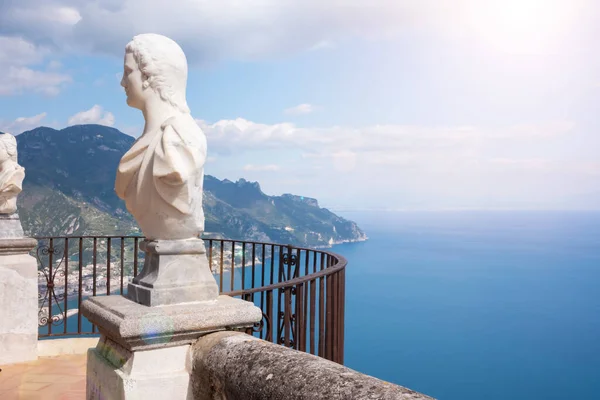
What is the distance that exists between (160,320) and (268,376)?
0.62 m

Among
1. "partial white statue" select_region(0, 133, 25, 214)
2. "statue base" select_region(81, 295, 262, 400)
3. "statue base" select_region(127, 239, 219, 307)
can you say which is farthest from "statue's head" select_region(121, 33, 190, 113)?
"partial white statue" select_region(0, 133, 25, 214)

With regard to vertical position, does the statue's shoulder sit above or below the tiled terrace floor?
above

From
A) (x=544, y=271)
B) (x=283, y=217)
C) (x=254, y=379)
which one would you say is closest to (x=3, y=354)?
(x=254, y=379)

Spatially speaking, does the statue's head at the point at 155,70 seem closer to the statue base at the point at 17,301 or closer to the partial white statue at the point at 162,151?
the partial white statue at the point at 162,151

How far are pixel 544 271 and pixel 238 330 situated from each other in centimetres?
6473

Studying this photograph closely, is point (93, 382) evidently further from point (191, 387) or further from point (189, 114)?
point (189, 114)

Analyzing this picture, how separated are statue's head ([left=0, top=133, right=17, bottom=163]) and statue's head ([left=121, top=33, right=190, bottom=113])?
11.9 ft

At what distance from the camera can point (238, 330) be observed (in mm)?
2297

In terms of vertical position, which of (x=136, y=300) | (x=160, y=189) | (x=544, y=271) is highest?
(x=160, y=189)

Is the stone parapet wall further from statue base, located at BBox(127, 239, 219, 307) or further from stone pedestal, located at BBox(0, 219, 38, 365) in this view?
stone pedestal, located at BBox(0, 219, 38, 365)

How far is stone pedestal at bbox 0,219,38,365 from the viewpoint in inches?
197

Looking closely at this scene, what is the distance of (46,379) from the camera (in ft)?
15.3

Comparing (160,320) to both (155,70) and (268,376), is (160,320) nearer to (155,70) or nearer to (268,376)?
(268,376)

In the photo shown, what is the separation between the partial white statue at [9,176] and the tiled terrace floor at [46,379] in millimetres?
1595
